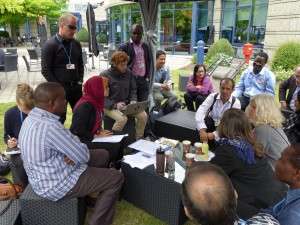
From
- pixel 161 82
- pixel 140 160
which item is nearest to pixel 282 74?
pixel 161 82

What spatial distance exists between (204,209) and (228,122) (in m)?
1.42

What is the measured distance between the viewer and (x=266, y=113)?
9.83 feet

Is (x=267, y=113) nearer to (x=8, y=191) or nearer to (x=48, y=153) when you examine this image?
(x=48, y=153)

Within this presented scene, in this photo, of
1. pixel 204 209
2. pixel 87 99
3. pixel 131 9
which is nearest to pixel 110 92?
pixel 87 99

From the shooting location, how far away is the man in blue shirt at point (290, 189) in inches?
66.6

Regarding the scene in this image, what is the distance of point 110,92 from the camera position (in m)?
4.71

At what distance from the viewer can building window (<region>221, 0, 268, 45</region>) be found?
47.6ft

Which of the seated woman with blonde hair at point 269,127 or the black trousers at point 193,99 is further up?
the seated woman with blonde hair at point 269,127

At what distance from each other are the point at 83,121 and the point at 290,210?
2.19 m

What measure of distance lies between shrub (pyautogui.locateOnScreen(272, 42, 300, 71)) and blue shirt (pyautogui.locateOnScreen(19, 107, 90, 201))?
9.80 meters

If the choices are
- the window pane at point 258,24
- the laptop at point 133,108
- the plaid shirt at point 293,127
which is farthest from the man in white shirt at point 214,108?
the window pane at point 258,24

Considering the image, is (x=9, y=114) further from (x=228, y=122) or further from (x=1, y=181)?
(x=228, y=122)

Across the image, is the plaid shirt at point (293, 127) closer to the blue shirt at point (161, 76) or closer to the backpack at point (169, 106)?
the backpack at point (169, 106)

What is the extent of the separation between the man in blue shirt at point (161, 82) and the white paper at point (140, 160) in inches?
108
